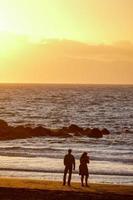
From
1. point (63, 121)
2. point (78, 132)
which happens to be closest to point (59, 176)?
point (78, 132)

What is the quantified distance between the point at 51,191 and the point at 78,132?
4663cm

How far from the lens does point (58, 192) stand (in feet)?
80.4

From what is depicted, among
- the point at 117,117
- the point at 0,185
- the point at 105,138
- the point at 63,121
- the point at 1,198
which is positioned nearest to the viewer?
the point at 1,198

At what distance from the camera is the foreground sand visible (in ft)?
77.3

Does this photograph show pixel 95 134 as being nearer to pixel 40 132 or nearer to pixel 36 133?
pixel 40 132

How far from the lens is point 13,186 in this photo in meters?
26.3

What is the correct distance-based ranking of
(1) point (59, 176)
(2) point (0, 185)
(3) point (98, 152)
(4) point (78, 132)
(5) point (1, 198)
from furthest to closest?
1. (4) point (78, 132)
2. (3) point (98, 152)
3. (1) point (59, 176)
4. (2) point (0, 185)
5. (5) point (1, 198)

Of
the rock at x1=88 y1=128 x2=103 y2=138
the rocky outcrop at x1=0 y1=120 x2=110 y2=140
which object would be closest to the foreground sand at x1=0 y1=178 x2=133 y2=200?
the rocky outcrop at x1=0 y1=120 x2=110 y2=140

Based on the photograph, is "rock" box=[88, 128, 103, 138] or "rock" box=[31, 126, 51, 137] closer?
"rock" box=[88, 128, 103, 138]

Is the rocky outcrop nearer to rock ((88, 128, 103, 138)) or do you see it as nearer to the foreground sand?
rock ((88, 128, 103, 138))

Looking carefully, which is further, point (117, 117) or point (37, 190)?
point (117, 117)

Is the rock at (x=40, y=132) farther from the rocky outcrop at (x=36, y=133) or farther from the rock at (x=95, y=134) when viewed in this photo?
the rock at (x=95, y=134)

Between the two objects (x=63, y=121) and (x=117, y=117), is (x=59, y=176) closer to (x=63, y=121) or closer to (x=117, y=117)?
(x=63, y=121)

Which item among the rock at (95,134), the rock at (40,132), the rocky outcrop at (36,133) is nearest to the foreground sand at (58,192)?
the rocky outcrop at (36,133)
